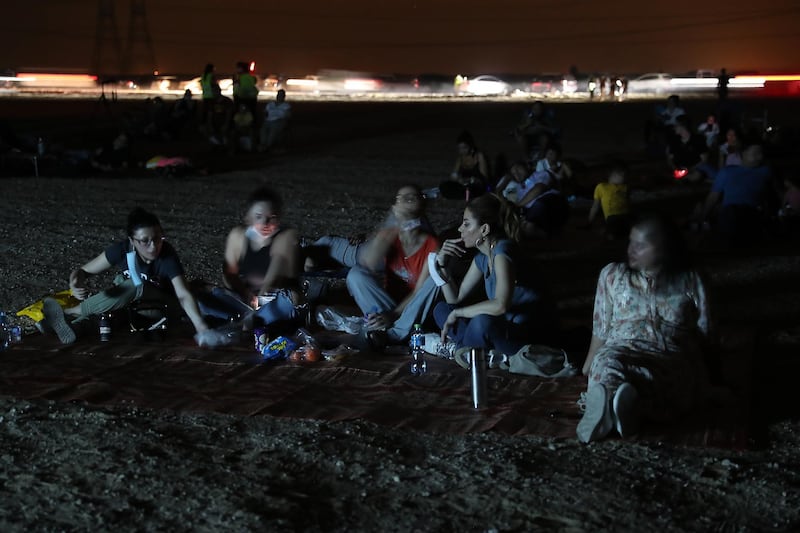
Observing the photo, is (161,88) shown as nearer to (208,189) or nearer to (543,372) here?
(208,189)

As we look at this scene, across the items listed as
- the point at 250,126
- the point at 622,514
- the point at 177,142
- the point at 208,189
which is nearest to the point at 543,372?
the point at 622,514

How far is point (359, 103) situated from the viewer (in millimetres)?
41969

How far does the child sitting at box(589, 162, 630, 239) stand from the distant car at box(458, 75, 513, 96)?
131ft

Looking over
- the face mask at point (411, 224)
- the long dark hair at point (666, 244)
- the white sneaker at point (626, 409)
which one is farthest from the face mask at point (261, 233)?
the white sneaker at point (626, 409)

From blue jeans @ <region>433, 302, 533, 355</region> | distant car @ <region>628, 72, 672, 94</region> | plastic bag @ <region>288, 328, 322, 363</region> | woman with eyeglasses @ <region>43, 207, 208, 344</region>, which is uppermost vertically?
distant car @ <region>628, 72, 672, 94</region>

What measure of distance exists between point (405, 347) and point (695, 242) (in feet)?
17.1

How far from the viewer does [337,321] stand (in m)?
7.38

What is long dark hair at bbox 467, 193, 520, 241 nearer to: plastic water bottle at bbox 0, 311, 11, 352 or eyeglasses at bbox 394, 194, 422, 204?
eyeglasses at bbox 394, 194, 422, 204

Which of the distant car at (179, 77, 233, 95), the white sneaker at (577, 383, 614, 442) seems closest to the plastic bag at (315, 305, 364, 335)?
the white sneaker at (577, 383, 614, 442)

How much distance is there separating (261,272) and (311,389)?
1.68 metres

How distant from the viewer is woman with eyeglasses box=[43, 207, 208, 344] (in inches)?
271

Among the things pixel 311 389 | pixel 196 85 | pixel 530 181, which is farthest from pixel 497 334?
pixel 196 85

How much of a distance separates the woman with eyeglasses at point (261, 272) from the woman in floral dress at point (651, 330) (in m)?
2.48

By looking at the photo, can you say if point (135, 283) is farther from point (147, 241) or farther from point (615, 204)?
point (615, 204)
